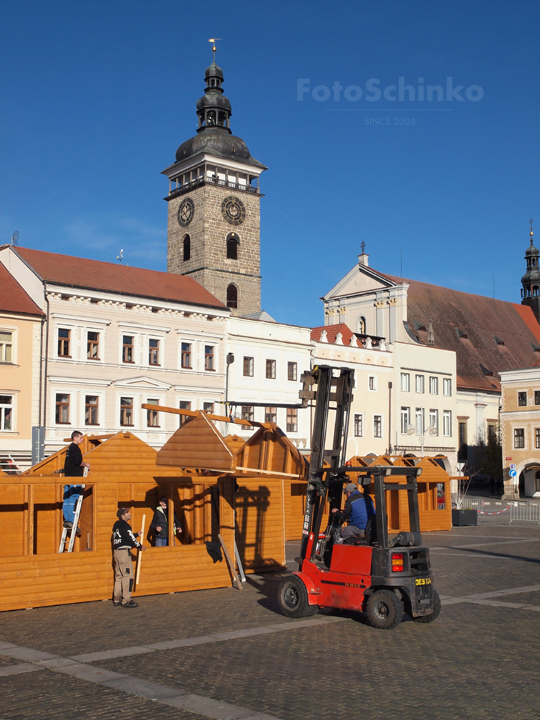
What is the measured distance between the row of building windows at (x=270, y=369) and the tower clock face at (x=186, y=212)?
83.3ft

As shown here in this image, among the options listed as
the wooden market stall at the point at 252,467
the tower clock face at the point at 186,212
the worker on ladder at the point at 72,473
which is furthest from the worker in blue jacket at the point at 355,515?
the tower clock face at the point at 186,212

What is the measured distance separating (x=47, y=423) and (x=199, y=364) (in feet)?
31.9

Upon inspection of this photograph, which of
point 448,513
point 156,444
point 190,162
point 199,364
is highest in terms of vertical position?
point 190,162

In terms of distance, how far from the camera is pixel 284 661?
10414 millimetres

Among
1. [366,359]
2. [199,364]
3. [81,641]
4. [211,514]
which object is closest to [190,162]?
[366,359]

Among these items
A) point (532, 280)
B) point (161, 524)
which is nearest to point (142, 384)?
point (161, 524)

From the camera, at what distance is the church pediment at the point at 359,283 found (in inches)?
2751

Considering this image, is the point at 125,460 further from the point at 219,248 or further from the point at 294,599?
the point at 219,248

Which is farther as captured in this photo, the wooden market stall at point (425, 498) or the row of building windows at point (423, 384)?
the row of building windows at point (423, 384)

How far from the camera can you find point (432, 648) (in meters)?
11.2

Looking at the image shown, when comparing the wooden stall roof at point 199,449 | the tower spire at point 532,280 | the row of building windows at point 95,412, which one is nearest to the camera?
the wooden stall roof at point 199,449

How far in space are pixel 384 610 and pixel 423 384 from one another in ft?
167

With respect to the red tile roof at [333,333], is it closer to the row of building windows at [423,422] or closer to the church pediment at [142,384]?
the row of building windows at [423,422]

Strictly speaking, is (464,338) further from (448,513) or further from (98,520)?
(98,520)
